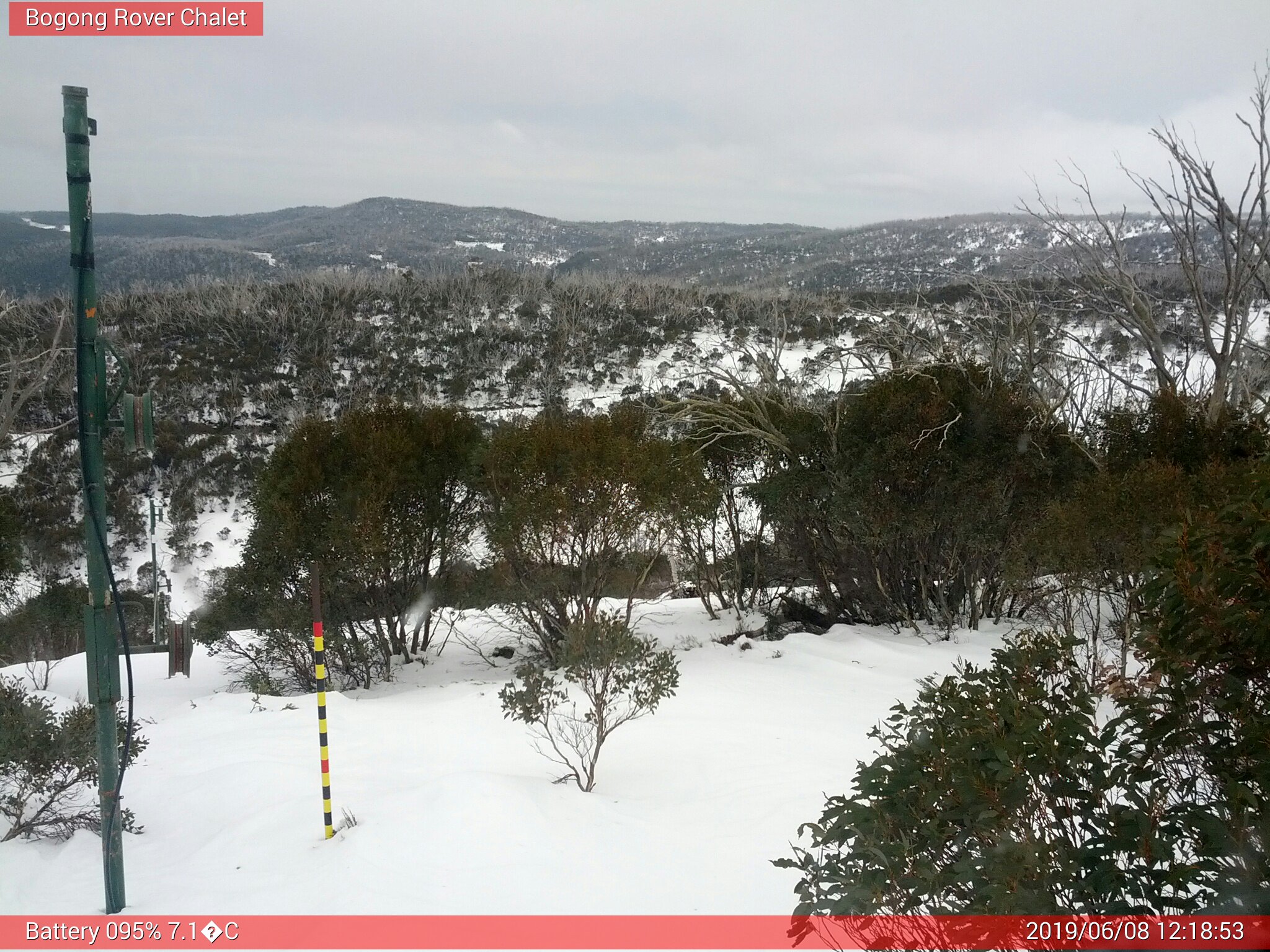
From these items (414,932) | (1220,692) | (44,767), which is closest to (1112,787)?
(1220,692)

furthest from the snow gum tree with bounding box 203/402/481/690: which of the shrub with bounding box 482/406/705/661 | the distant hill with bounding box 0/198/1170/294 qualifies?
the distant hill with bounding box 0/198/1170/294

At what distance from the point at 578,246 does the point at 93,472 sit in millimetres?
82609

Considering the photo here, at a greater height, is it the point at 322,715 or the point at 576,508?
the point at 576,508

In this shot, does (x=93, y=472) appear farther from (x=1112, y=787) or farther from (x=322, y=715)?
(x=1112, y=787)

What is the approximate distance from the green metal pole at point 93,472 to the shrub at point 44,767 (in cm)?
93

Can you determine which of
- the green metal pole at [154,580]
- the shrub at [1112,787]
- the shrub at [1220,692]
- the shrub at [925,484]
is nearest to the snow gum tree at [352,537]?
the green metal pole at [154,580]

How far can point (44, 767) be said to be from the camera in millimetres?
4539

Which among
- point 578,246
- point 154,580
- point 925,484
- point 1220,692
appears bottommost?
point 154,580

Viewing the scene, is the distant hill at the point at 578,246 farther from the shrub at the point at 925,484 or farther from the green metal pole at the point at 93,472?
the green metal pole at the point at 93,472

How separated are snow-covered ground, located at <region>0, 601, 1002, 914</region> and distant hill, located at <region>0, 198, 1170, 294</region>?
19.4m

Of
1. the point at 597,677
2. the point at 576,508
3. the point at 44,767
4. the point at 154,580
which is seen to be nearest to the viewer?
the point at 44,767

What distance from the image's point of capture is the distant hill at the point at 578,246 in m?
42.0

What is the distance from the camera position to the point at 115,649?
146 inches

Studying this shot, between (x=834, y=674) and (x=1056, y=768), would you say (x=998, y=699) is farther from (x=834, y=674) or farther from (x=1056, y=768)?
(x=834, y=674)
